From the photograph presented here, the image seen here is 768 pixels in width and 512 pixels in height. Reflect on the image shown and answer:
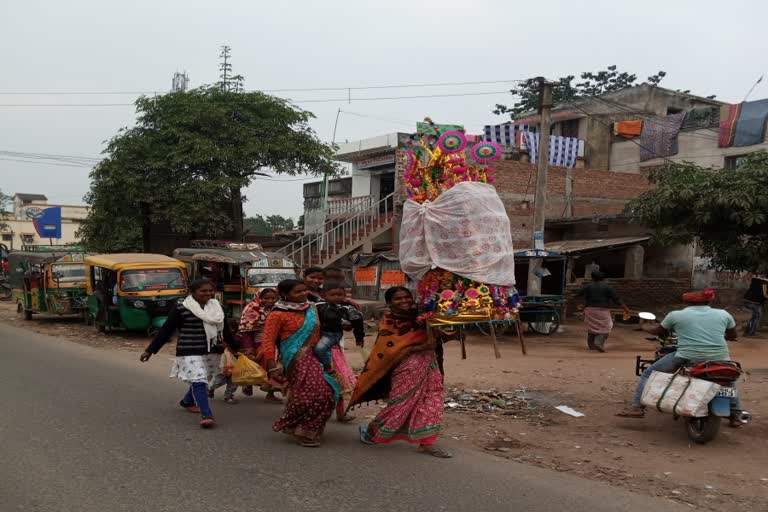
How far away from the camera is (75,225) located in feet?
199

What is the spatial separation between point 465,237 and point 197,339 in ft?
9.14

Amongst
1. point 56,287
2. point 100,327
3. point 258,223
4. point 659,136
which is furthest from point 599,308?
point 258,223

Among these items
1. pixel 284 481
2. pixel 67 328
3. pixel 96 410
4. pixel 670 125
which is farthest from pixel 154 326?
pixel 670 125

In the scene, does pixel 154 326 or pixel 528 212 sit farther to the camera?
pixel 528 212

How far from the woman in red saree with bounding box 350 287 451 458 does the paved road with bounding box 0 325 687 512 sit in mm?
190

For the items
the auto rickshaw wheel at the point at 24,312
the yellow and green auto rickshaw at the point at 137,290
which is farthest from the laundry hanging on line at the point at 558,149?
the auto rickshaw wheel at the point at 24,312

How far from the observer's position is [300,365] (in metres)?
5.78

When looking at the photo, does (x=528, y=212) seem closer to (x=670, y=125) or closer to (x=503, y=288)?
(x=670, y=125)

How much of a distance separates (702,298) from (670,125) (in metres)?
21.8

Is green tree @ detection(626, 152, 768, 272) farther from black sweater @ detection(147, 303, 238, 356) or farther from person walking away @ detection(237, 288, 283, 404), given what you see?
black sweater @ detection(147, 303, 238, 356)

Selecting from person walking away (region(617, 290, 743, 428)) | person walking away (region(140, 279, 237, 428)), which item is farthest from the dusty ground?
person walking away (region(140, 279, 237, 428))

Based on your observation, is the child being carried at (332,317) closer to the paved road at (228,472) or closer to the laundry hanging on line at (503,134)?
the paved road at (228,472)

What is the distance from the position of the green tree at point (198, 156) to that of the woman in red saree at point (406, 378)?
65.1 feet

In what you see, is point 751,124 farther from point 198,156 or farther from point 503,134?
point 198,156
